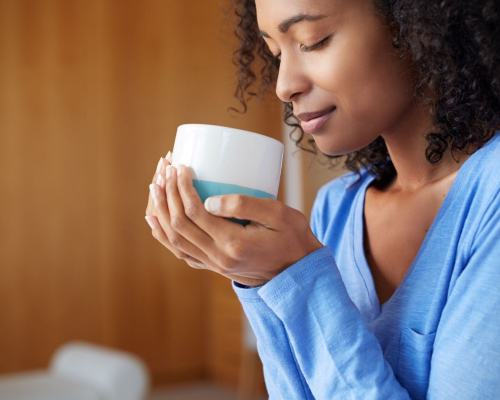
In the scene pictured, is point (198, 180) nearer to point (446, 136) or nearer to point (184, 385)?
point (446, 136)

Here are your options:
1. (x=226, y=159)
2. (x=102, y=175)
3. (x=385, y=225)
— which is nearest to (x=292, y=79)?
(x=226, y=159)

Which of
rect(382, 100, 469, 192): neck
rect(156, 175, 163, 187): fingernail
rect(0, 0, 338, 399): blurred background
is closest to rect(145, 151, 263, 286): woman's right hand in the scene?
rect(156, 175, 163, 187): fingernail

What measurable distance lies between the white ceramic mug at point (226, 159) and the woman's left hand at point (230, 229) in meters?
0.02

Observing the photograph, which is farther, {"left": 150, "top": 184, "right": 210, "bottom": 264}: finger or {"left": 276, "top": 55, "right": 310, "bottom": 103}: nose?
{"left": 276, "top": 55, "right": 310, "bottom": 103}: nose

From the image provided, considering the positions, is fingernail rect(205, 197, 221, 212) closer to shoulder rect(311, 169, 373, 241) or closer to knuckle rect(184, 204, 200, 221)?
knuckle rect(184, 204, 200, 221)

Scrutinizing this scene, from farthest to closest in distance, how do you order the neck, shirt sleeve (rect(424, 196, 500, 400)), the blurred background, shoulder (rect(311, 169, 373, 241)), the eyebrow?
1. the blurred background
2. shoulder (rect(311, 169, 373, 241))
3. the neck
4. the eyebrow
5. shirt sleeve (rect(424, 196, 500, 400))

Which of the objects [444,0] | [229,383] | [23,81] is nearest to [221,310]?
[229,383]

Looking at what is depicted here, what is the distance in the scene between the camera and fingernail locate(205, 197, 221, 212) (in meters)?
0.67

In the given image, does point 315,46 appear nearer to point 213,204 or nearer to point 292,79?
point 292,79

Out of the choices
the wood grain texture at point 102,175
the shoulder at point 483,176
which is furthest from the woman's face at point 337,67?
the wood grain texture at point 102,175

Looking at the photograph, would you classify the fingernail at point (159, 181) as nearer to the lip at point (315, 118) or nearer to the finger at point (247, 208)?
the finger at point (247, 208)

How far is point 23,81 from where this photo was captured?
4035mm

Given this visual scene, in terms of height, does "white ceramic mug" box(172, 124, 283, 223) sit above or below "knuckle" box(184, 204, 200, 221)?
above

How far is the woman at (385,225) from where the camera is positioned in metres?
0.68
